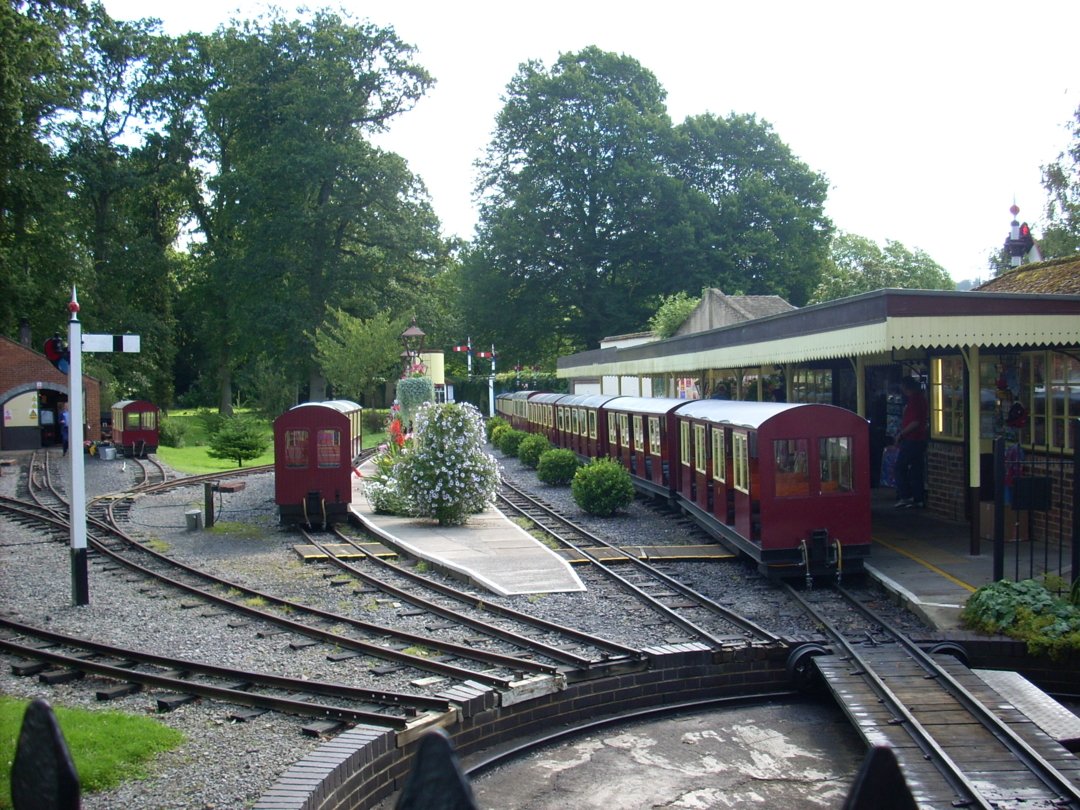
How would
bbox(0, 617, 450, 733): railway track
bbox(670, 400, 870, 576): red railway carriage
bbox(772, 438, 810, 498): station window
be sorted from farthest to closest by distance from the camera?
bbox(772, 438, 810, 498): station window
bbox(670, 400, 870, 576): red railway carriage
bbox(0, 617, 450, 733): railway track

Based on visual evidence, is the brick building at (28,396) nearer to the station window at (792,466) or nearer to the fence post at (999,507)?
the station window at (792,466)

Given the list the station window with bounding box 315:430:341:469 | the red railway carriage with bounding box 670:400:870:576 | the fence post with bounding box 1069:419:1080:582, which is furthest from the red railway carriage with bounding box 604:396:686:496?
the fence post with bounding box 1069:419:1080:582

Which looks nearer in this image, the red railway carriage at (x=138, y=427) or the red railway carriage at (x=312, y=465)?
the red railway carriage at (x=312, y=465)

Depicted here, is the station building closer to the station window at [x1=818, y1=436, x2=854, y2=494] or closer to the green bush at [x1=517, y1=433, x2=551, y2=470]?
the station window at [x1=818, y1=436, x2=854, y2=494]

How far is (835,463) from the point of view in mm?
12352

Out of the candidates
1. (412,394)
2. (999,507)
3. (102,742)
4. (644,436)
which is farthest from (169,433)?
(999,507)

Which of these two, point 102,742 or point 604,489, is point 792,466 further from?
point 102,742

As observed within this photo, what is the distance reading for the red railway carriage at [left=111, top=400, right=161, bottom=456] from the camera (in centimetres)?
3509

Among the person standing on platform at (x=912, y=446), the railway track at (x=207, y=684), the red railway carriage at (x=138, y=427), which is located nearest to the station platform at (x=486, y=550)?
the railway track at (x=207, y=684)

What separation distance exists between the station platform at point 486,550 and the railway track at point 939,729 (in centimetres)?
403

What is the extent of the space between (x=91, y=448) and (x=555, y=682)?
31935 millimetres

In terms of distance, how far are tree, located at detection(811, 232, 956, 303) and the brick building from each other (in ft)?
112

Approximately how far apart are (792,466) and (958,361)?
4757 mm

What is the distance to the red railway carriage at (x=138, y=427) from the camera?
35.1 metres
